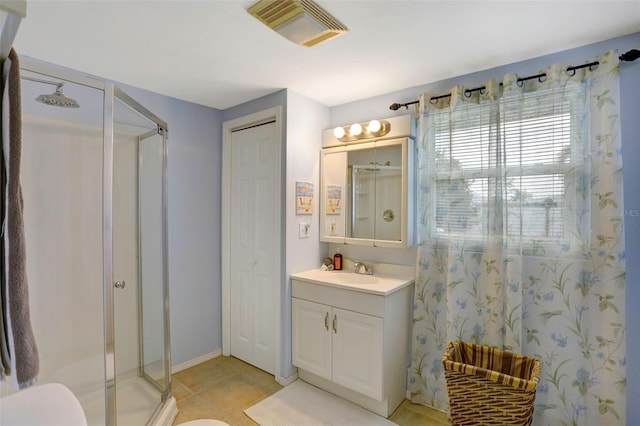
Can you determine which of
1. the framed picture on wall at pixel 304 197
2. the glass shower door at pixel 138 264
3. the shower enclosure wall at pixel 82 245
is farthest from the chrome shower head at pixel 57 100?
the framed picture on wall at pixel 304 197

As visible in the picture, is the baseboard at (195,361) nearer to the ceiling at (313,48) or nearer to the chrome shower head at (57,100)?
the chrome shower head at (57,100)

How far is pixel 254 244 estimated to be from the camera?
2.89 metres

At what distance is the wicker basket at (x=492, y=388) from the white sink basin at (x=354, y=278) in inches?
28.6

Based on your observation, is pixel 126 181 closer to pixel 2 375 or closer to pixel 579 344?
pixel 2 375

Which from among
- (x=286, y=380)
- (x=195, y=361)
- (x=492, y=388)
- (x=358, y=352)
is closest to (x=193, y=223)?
(x=195, y=361)

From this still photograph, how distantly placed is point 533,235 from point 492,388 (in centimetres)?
93

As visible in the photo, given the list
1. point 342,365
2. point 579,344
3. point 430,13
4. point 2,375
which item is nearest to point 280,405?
point 342,365

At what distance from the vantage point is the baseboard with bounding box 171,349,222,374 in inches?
108

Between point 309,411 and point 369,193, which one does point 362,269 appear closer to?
point 369,193

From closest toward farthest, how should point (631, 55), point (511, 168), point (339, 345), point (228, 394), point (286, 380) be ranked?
point (631, 55) → point (511, 168) → point (339, 345) → point (228, 394) → point (286, 380)

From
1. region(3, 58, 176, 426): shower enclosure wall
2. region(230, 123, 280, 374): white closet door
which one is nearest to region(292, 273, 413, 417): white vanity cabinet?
region(230, 123, 280, 374): white closet door

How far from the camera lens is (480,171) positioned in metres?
2.13

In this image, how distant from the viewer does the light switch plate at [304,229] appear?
8.77 ft

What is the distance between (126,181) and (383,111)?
197cm
